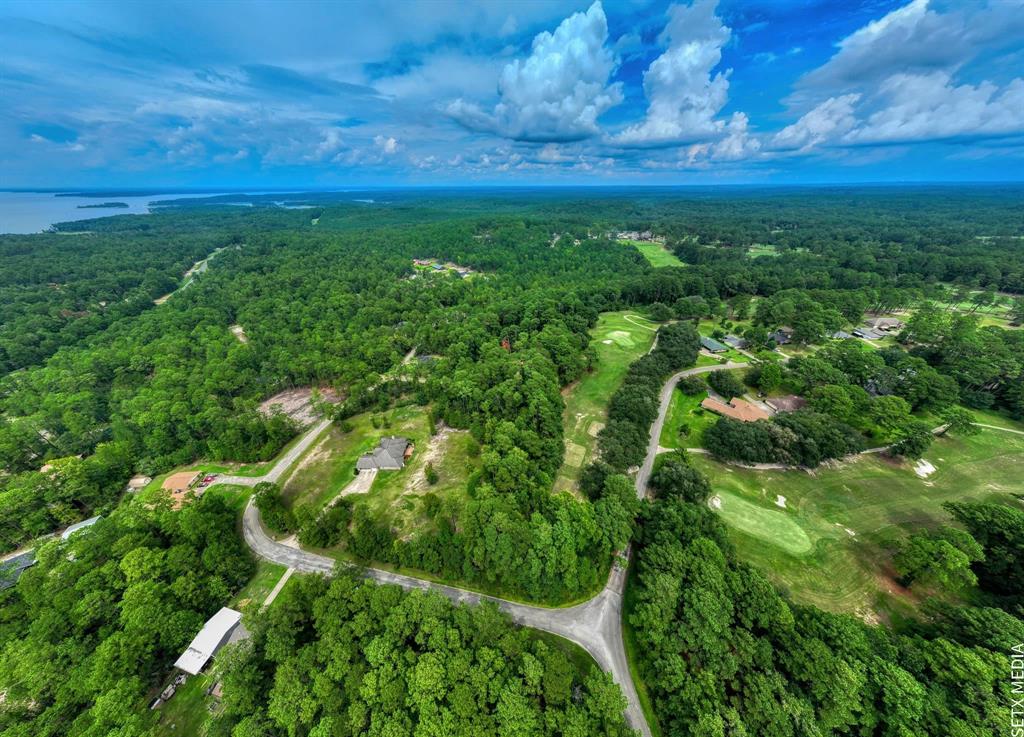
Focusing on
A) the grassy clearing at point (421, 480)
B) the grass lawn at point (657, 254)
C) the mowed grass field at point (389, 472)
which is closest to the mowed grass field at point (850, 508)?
the grassy clearing at point (421, 480)

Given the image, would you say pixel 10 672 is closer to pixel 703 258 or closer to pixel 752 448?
pixel 752 448

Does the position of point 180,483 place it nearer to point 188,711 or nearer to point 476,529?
point 188,711

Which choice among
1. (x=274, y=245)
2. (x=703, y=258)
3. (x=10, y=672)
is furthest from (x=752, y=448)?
(x=274, y=245)

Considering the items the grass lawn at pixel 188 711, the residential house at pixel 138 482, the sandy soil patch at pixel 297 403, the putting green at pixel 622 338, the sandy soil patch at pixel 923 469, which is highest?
the putting green at pixel 622 338

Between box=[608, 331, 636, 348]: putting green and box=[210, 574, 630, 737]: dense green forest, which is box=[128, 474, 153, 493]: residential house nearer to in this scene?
box=[210, 574, 630, 737]: dense green forest

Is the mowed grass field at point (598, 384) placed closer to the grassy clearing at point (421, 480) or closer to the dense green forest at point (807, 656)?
the grassy clearing at point (421, 480)

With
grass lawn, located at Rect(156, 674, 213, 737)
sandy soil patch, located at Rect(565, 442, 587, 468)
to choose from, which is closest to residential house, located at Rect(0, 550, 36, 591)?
grass lawn, located at Rect(156, 674, 213, 737)
